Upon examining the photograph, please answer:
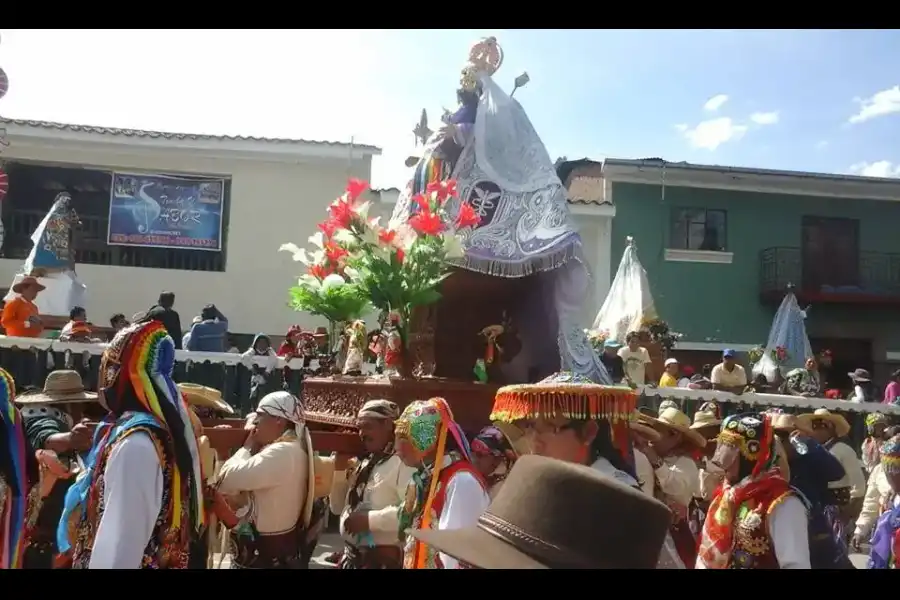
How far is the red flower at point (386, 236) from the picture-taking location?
5.63m

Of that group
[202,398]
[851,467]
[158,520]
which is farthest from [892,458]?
[202,398]

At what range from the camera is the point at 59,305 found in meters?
11.4

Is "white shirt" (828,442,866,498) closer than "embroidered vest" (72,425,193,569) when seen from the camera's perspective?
No

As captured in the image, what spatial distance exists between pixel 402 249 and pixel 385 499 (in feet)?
6.11

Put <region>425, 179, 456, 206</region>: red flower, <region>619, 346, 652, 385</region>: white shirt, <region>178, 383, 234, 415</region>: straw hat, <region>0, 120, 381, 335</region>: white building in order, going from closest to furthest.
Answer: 1. <region>425, 179, 456, 206</region>: red flower
2. <region>178, 383, 234, 415</region>: straw hat
3. <region>619, 346, 652, 385</region>: white shirt
4. <region>0, 120, 381, 335</region>: white building

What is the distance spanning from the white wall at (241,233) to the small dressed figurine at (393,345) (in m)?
8.63

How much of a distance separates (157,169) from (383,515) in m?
11.5

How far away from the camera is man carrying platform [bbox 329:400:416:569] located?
4.20 metres

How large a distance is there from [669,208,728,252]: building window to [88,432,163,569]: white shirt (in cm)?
1539

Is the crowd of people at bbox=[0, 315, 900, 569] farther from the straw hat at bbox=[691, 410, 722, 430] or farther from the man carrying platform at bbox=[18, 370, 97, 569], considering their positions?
the straw hat at bbox=[691, 410, 722, 430]

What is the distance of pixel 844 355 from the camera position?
18.0m

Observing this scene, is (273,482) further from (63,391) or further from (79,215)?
(79,215)

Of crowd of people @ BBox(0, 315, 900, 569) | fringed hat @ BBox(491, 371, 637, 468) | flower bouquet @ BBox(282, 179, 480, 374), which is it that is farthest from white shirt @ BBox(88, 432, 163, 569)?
flower bouquet @ BBox(282, 179, 480, 374)
